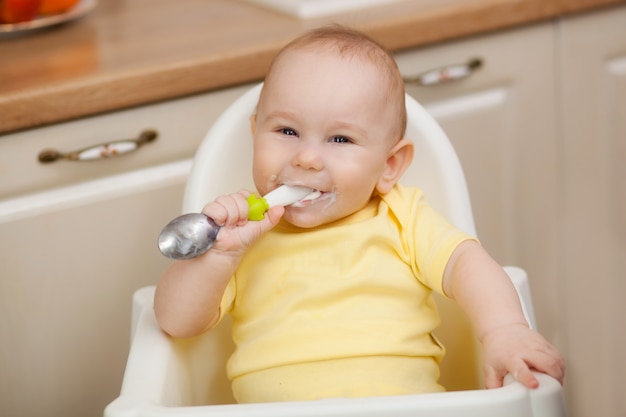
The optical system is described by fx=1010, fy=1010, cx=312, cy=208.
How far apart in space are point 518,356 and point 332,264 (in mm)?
250

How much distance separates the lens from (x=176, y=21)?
58.1 inches

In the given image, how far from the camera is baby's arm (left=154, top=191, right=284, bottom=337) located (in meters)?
0.99

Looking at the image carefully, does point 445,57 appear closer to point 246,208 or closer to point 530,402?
point 246,208

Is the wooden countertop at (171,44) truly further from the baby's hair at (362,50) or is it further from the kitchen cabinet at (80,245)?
the baby's hair at (362,50)

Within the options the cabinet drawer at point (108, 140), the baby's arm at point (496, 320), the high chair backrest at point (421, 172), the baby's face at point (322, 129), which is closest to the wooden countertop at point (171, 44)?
the cabinet drawer at point (108, 140)

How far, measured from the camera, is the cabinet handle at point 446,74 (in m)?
1.43

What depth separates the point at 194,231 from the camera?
0.95 m

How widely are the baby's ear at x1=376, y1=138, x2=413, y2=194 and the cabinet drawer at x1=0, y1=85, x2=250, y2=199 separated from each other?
0.30 m

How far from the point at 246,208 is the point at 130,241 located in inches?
15.3

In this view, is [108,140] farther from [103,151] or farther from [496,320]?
[496,320]

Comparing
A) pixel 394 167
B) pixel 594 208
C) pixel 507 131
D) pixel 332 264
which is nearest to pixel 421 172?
pixel 394 167

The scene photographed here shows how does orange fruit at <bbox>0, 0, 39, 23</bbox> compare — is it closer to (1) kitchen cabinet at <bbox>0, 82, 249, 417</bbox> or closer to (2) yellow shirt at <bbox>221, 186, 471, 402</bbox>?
(1) kitchen cabinet at <bbox>0, 82, 249, 417</bbox>

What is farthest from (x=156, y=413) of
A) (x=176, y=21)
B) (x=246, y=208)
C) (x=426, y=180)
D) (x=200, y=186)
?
(x=176, y=21)

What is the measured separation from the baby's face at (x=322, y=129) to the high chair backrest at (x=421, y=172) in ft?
0.35
